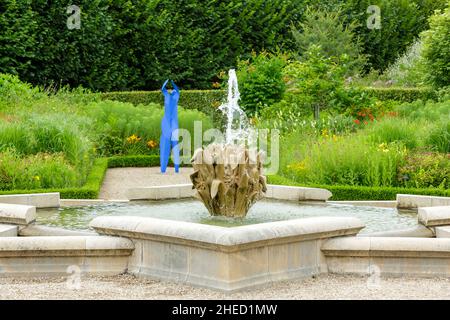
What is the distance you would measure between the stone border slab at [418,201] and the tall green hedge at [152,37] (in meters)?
12.2

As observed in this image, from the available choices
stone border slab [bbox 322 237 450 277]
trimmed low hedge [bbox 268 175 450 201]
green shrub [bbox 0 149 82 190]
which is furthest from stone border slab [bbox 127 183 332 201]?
stone border slab [bbox 322 237 450 277]

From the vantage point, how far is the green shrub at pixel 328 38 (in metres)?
26.8

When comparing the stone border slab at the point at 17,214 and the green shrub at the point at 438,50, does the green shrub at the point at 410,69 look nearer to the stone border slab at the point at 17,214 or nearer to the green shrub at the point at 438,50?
the green shrub at the point at 438,50

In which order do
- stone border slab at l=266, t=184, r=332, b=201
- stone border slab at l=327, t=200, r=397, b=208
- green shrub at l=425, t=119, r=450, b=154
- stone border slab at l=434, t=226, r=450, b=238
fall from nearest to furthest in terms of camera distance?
stone border slab at l=434, t=226, r=450, b=238 → stone border slab at l=266, t=184, r=332, b=201 → stone border slab at l=327, t=200, r=397, b=208 → green shrub at l=425, t=119, r=450, b=154

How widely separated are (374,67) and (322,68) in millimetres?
12426

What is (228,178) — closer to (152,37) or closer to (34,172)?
(34,172)

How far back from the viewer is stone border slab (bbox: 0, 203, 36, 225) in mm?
8938

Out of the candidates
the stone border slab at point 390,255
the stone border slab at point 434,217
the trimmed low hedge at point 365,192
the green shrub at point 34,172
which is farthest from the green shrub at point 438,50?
the stone border slab at point 390,255

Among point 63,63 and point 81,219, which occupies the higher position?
point 63,63

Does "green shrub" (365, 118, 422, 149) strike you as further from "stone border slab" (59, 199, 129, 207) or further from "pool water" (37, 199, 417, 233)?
"stone border slab" (59, 199, 129, 207)

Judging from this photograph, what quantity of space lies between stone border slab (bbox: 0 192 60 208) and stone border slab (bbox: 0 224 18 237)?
67.2 inches
